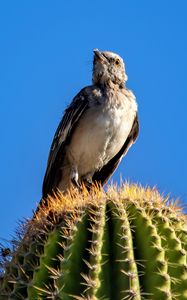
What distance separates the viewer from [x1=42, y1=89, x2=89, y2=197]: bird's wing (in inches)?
404

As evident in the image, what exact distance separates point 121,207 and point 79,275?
0.68m

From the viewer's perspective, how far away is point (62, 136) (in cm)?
1030

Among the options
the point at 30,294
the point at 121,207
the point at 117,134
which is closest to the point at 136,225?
the point at 121,207

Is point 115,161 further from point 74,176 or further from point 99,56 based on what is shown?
point 99,56

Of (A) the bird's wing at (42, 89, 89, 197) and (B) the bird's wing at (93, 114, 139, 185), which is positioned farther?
(B) the bird's wing at (93, 114, 139, 185)

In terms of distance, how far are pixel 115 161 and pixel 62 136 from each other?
930 millimetres

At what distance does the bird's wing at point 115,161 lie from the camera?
10617 millimetres

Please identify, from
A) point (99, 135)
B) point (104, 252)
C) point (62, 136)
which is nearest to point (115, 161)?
point (99, 135)

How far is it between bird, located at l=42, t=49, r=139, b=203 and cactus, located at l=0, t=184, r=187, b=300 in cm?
474

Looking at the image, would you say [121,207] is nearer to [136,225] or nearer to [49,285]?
[136,225]

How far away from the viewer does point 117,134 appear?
1009 centimetres

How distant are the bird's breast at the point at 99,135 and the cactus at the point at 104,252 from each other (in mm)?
4717

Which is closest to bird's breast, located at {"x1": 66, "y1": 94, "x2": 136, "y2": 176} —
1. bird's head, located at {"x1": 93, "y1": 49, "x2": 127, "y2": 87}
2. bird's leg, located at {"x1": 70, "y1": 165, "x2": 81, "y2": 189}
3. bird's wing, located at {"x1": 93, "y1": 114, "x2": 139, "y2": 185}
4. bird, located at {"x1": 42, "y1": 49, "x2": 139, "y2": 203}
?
bird, located at {"x1": 42, "y1": 49, "x2": 139, "y2": 203}

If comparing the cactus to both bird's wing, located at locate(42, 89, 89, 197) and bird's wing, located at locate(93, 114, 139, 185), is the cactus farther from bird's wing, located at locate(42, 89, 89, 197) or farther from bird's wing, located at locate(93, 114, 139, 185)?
bird's wing, located at locate(93, 114, 139, 185)
